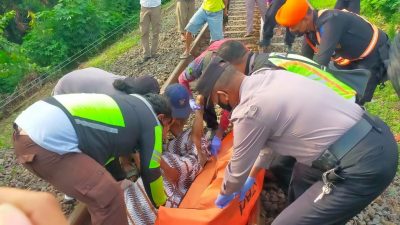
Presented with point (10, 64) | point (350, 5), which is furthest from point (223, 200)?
point (10, 64)

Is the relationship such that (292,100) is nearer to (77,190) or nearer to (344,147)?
(344,147)

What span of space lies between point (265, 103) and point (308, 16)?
71.4 inches

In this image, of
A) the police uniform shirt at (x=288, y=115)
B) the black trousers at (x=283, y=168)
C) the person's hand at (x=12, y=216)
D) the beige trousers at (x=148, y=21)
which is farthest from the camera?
the beige trousers at (x=148, y=21)

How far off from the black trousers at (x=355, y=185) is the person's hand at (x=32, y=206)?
152 cm

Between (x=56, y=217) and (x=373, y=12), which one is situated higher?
(x=56, y=217)

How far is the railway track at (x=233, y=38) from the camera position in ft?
11.3

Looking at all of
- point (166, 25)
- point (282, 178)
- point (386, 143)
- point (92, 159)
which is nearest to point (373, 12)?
point (166, 25)

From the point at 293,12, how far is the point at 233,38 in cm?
428

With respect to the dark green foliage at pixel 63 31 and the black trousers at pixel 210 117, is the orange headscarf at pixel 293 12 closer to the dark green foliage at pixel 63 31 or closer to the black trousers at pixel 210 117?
the black trousers at pixel 210 117

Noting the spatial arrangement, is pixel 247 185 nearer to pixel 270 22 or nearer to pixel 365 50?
pixel 365 50

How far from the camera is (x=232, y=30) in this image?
873cm

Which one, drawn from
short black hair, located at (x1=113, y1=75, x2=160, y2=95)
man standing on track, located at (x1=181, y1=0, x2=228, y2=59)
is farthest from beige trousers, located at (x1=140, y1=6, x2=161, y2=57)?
short black hair, located at (x1=113, y1=75, x2=160, y2=95)

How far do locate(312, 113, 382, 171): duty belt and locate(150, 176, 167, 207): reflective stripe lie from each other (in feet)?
3.84

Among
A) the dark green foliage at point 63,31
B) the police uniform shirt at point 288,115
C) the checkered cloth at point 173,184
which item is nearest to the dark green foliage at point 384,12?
the checkered cloth at point 173,184
